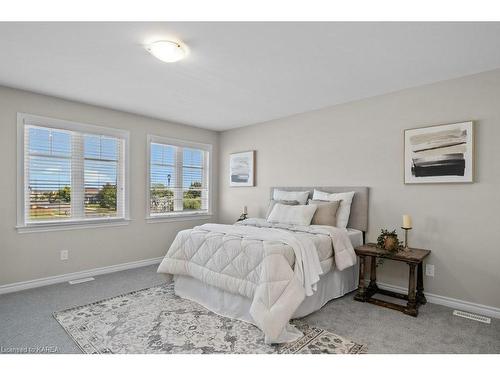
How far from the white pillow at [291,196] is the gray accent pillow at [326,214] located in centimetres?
45

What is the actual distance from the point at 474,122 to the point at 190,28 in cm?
284

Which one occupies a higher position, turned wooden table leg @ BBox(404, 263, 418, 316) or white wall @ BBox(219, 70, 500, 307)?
white wall @ BBox(219, 70, 500, 307)

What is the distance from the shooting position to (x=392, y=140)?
3500 millimetres

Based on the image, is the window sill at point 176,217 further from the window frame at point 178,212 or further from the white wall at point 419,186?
the white wall at point 419,186

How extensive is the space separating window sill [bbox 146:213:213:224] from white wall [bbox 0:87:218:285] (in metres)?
0.07

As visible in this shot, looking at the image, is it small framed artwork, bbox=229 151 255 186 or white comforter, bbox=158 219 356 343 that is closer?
white comforter, bbox=158 219 356 343

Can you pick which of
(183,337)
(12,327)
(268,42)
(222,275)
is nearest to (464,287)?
(222,275)

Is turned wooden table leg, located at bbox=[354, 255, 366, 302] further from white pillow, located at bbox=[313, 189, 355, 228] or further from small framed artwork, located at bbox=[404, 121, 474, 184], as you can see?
small framed artwork, located at bbox=[404, 121, 474, 184]

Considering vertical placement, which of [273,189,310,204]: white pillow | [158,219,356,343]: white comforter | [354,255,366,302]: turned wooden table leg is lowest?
[354,255,366,302]: turned wooden table leg

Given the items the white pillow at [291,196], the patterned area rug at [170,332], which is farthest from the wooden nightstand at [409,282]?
the white pillow at [291,196]

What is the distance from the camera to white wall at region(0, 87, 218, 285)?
3.38m

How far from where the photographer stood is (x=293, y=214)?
148 inches

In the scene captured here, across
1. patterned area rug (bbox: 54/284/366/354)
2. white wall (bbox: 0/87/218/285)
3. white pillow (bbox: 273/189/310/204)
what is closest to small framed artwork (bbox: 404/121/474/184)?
white pillow (bbox: 273/189/310/204)

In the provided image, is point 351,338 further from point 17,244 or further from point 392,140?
point 17,244
